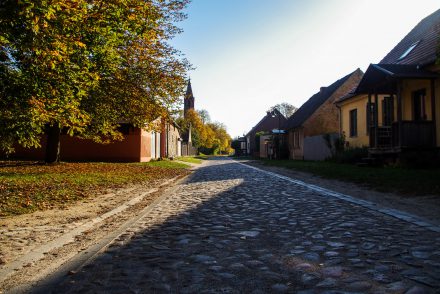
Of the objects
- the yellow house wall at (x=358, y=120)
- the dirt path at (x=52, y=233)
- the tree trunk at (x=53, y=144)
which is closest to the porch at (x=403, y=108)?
the yellow house wall at (x=358, y=120)

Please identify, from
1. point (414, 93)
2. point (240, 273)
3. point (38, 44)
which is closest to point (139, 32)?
point (38, 44)

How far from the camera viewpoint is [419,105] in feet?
59.6

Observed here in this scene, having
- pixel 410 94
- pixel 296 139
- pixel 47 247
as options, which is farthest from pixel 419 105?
pixel 296 139

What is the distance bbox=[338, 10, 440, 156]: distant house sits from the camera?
54.1 feet

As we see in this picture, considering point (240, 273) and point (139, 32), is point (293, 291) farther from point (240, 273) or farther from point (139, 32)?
point (139, 32)

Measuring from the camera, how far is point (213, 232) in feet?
18.6

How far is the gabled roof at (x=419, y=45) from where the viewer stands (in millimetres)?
17658

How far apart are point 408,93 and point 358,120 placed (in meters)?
6.37

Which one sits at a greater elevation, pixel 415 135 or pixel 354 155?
pixel 415 135

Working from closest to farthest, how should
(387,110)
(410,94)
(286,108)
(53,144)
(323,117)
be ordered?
(410,94), (387,110), (53,144), (323,117), (286,108)

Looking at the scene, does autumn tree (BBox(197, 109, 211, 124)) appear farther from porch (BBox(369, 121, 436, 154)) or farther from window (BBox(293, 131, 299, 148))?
porch (BBox(369, 121, 436, 154))

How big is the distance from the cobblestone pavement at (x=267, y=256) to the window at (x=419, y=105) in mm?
12672

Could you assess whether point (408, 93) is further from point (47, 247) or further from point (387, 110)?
point (47, 247)

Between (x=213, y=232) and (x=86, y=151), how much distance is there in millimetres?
25285
